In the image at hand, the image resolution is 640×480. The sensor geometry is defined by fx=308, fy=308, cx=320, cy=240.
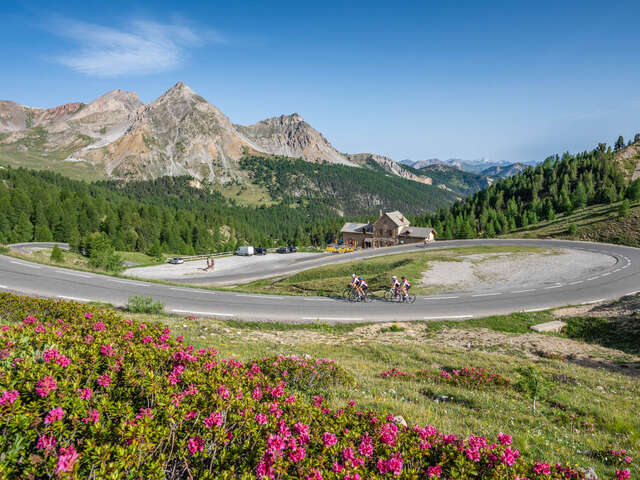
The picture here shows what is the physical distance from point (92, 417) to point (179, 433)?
970 mm

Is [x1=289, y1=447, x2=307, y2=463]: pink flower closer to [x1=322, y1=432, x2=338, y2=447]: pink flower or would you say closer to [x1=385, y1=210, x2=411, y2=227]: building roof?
[x1=322, y1=432, x2=338, y2=447]: pink flower

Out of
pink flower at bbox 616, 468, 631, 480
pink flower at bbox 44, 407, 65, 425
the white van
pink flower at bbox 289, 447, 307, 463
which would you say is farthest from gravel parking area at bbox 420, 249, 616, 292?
the white van

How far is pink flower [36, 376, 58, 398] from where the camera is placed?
136 inches

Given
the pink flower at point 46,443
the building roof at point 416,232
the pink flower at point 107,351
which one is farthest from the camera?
the building roof at point 416,232

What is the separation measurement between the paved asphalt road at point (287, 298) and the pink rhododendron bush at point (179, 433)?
1670cm

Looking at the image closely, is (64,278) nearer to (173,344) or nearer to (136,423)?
(173,344)

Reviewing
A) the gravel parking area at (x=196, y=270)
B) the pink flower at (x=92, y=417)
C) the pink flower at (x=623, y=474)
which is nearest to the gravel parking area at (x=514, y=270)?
the pink flower at (x=623, y=474)

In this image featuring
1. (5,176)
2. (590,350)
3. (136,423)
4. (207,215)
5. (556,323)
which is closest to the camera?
(136,423)

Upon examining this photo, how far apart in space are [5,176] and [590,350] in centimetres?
20297

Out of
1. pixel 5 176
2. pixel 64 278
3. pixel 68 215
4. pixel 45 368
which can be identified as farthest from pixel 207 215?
pixel 45 368

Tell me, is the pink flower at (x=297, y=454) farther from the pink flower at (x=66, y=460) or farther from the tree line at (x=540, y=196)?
the tree line at (x=540, y=196)

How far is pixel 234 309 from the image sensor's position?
74.2 ft

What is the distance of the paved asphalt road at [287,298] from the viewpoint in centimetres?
2177

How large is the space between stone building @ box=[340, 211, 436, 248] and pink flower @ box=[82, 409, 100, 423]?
10055 centimetres
